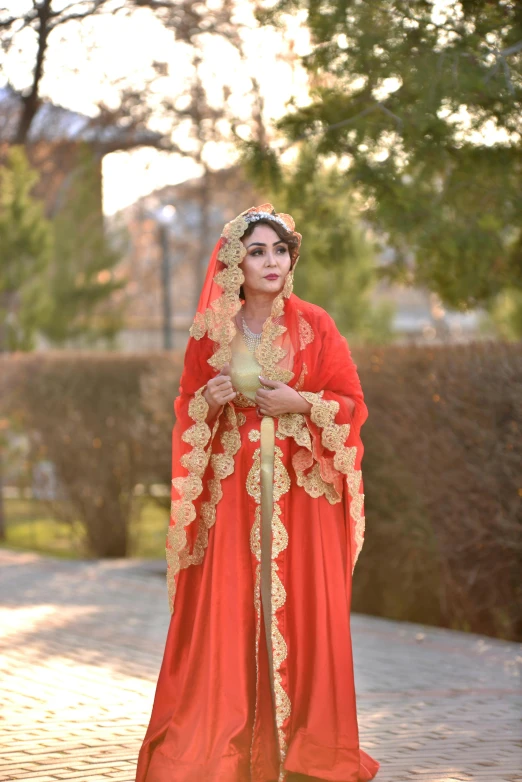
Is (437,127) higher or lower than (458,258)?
higher

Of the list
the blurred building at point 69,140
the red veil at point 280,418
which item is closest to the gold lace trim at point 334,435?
the red veil at point 280,418

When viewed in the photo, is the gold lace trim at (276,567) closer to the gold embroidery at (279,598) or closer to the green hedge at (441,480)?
the gold embroidery at (279,598)

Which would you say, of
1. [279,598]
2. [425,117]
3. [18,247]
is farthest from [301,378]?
[18,247]

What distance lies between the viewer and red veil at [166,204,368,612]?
4.21m

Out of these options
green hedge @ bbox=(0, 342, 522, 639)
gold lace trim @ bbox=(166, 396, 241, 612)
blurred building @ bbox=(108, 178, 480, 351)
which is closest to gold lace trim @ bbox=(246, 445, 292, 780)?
gold lace trim @ bbox=(166, 396, 241, 612)

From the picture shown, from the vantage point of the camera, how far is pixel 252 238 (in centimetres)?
423

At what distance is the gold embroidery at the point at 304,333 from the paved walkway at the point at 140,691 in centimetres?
166

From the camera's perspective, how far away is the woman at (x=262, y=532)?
13.4 feet

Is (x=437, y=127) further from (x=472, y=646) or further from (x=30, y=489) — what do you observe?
(x=30, y=489)

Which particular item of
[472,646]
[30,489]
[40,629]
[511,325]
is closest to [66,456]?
[30,489]

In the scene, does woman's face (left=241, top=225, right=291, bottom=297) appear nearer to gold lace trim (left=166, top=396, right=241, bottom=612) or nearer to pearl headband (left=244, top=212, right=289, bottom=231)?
pearl headband (left=244, top=212, right=289, bottom=231)

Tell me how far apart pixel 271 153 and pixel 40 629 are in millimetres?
3635

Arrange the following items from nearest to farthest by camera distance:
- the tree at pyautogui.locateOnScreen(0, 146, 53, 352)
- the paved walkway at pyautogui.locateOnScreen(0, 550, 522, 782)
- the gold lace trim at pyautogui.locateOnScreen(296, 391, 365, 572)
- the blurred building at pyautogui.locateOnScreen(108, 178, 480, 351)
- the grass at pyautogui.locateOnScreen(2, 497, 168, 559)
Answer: the gold lace trim at pyautogui.locateOnScreen(296, 391, 365, 572) < the paved walkway at pyautogui.locateOnScreen(0, 550, 522, 782) < the grass at pyautogui.locateOnScreen(2, 497, 168, 559) < the tree at pyautogui.locateOnScreen(0, 146, 53, 352) < the blurred building at pyautogui.locateOnScreen(108, 178, 480, 351)

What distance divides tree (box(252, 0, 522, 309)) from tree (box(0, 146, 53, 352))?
716 centimetres
